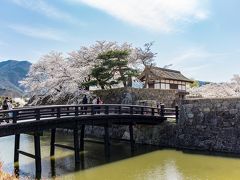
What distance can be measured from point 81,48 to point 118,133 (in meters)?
15.4

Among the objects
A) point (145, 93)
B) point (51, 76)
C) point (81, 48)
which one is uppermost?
point (81, 48)

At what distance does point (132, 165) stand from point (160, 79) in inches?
761

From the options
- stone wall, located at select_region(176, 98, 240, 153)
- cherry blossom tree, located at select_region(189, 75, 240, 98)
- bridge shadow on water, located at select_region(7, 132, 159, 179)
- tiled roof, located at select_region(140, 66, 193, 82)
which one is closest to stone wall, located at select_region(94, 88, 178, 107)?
tiled roof, located at select_region(140, 66, 193, 82)

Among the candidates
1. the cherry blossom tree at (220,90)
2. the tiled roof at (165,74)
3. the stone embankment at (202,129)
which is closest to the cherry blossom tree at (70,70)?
the tiled roof at (165,74)

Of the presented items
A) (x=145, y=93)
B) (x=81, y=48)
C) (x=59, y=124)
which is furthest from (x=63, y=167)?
(x=81, y=48)

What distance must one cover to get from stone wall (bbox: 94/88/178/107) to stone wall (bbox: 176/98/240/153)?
7.37 metres

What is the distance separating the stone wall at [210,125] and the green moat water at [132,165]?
1.76 metres

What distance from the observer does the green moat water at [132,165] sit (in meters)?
14.9

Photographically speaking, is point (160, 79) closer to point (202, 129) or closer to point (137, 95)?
point (137, 95)

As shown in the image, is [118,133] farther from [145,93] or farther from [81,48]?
[81,48]

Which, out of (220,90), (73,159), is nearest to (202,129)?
(73,159)

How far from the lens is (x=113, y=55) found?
31.1 meters

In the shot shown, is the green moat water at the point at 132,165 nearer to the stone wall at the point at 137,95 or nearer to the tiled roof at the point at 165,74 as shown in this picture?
the stone wall at the point at 137,95

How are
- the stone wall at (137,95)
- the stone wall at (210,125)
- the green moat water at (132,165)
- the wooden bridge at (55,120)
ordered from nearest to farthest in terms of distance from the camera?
the wooden bridge at (55,120) → the green moat water at (132,165) → the stone wall at (210,125) → the stone wall at (137,95)
